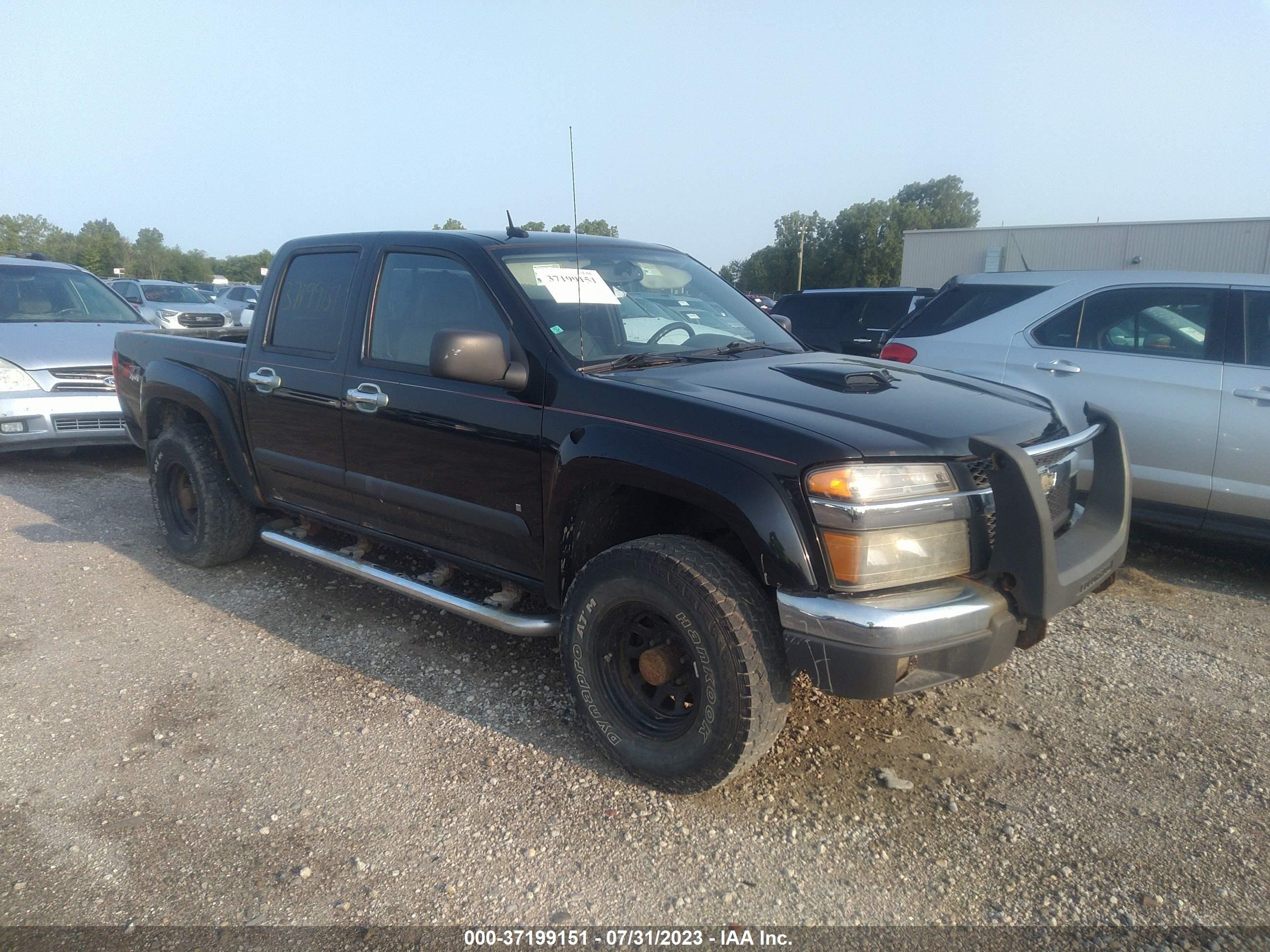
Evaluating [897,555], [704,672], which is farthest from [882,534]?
[704,672]

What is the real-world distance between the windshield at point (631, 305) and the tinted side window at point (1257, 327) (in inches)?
105

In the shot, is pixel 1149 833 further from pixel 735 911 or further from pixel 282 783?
pixel 282 783

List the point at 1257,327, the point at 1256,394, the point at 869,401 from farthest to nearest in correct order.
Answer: the point at 1257,327, the point at 1256,394, the point at 869,401

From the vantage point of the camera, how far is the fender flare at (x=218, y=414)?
4609 mm

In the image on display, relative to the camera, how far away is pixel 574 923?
233 cm

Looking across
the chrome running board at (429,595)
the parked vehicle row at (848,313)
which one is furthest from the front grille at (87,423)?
the parked vehicle row at (848,313)

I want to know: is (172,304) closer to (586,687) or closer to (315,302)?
(315,302)

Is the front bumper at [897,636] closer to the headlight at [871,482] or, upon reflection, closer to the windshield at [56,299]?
the headlight at [871,482]

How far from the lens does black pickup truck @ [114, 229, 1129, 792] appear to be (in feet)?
8.11

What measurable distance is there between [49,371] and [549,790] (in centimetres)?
648

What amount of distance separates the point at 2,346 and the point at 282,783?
6194mm

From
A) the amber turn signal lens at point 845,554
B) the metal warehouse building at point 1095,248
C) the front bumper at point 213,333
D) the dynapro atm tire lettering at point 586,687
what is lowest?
the dynapro atm tire lettering at point 586,687

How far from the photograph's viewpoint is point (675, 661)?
284cm

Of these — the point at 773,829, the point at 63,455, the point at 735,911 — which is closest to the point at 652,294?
the point at 773,829
